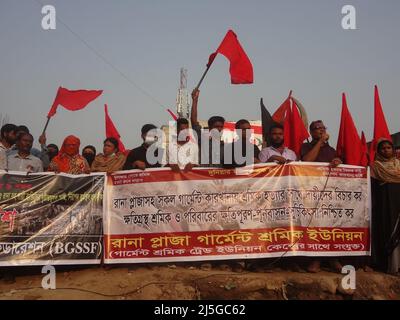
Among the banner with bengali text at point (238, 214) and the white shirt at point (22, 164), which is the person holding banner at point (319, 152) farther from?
the white shirt at point (22, 164)

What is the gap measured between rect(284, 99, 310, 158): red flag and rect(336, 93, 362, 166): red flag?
766 mm

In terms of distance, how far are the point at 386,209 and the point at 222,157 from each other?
2351 millimetres

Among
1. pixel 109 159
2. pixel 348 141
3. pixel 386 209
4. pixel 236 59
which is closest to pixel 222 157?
pixel 109 159

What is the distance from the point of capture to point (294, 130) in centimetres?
723

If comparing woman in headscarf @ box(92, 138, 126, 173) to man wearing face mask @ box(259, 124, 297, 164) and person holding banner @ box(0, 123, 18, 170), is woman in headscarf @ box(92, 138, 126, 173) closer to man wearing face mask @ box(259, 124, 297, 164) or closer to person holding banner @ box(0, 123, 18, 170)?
person holding banner @ box(0, 123, 18, 170)

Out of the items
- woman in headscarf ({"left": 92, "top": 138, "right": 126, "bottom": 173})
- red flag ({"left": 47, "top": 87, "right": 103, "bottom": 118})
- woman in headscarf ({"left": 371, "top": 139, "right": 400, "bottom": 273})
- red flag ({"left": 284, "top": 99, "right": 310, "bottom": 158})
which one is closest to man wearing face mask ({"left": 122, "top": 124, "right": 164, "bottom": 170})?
woman in headscarf ({"left": 92, "top": 138, "right": 126, "bottom": 173})

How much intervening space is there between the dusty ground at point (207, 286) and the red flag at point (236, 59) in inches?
119

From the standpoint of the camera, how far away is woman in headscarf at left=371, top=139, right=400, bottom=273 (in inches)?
213

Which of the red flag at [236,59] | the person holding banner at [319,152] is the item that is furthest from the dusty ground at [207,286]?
the red flag at [236,59]

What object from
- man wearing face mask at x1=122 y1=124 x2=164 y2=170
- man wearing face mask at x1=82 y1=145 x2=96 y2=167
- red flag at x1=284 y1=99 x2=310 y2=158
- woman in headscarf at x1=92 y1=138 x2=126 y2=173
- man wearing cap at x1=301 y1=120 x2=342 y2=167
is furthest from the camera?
man wearing face mask at x1=82 y1=145 x2=96 y2=167

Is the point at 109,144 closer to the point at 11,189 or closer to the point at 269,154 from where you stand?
the point at 11,189

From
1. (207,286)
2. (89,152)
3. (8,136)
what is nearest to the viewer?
(207,286)

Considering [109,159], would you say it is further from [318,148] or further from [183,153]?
[318,148]
